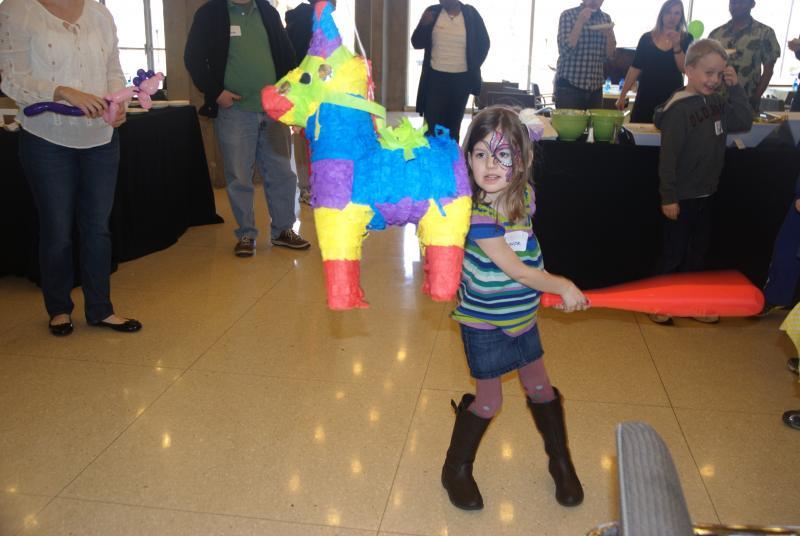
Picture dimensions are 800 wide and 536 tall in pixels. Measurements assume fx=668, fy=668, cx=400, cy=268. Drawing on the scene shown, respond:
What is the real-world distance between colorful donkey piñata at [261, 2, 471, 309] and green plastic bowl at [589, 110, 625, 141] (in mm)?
1799

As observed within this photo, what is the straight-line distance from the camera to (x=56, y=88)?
2.08m

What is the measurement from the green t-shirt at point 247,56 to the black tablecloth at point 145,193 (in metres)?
0.59

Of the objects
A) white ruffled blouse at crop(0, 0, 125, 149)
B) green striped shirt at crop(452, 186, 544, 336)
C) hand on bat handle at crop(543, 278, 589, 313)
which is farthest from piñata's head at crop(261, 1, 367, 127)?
white ruffled blouse at crop(0, 0, 125, 149)

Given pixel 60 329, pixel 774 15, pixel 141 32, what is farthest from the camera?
pixel 774 15

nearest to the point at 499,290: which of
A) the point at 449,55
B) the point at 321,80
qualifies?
the point at 321,80

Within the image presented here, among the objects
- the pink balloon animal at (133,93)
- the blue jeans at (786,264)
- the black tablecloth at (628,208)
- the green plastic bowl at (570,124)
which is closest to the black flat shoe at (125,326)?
the pink balloon animal at (133,93)

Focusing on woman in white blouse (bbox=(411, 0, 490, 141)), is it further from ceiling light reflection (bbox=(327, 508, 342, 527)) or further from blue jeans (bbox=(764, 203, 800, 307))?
ceiling light reflection (bbox=(327, 508, 342, 527))

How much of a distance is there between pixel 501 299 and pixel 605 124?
1639mm

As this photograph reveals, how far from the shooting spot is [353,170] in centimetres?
113

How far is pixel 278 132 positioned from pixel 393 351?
1.69m

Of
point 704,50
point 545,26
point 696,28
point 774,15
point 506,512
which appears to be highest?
point 774,15

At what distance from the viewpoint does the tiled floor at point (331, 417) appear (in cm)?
158

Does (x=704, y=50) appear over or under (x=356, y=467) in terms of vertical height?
over

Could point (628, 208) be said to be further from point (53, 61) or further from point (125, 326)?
point (53, 61)
